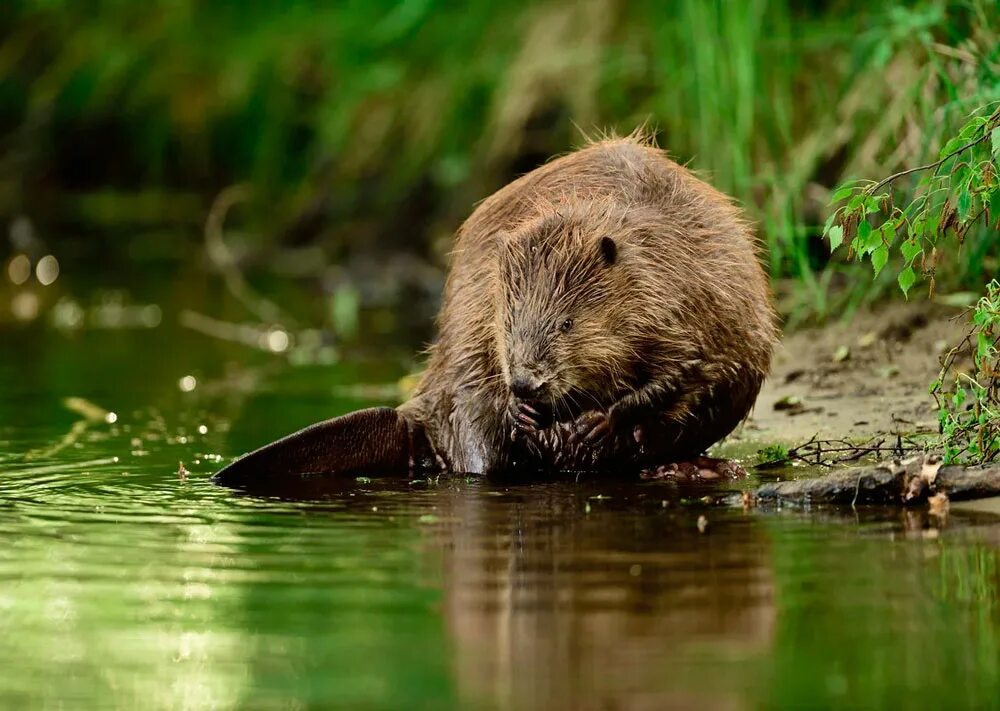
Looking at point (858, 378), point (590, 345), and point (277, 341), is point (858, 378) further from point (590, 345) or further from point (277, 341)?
point (277, 341)

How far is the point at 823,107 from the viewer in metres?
6.74

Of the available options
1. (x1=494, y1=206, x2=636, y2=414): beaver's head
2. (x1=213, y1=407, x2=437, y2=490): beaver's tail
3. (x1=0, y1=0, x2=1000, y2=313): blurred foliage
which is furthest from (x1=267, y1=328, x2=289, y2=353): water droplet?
(x1=494, y1=206, x2=636, y2=414): beaver's head

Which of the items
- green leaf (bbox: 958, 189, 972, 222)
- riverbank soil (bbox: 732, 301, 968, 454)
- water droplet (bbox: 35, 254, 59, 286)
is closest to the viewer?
green leaf (bbox: 958, 189, 972, 222)

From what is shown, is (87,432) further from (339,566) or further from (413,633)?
(413,633)

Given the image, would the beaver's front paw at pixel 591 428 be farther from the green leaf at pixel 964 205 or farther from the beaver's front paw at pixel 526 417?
the green leaf at pixel 964 205

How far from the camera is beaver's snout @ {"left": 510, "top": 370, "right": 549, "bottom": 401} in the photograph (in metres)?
3.99

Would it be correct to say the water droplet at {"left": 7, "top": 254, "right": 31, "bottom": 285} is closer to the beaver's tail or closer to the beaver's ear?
the beaver's tail

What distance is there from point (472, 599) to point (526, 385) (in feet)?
4.26

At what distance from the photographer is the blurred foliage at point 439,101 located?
5.92m

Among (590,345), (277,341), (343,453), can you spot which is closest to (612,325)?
(590,345)

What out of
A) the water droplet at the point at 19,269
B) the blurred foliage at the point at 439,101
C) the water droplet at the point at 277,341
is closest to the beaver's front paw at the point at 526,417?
the blurred foliage at the point at 439,101

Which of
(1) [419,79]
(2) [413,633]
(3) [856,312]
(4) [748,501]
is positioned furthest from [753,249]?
(1) [419,79]

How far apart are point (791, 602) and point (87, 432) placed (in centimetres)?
296

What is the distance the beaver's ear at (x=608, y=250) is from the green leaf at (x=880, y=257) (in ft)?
2.24
